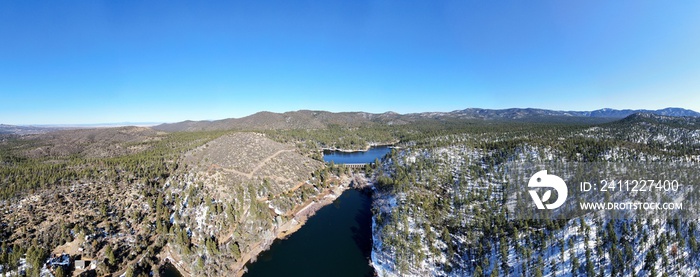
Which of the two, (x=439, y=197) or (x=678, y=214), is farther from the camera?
(x=439, y=197)

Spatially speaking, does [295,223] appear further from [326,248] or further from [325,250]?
[325,250]

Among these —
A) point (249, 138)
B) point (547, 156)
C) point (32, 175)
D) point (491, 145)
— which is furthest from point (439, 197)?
point (32, 175)

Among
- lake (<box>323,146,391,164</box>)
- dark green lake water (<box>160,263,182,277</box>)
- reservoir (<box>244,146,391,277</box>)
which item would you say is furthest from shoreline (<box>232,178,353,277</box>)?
lake (<box>323,146,391,164</box>)

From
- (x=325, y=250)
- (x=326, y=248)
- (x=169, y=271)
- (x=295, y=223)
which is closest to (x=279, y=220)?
(x=295, y=223)

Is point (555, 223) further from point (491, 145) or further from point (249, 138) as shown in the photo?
point (249, 138)

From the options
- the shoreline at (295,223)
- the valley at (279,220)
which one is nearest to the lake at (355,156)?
the valley at (279,220)

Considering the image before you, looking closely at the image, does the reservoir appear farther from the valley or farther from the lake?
the lake
